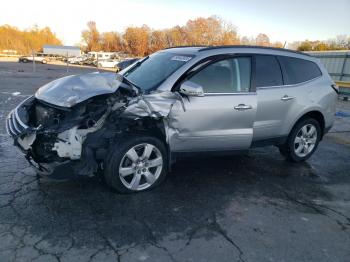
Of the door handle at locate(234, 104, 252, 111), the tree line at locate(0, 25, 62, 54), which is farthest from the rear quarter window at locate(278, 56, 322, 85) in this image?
the tree line at locate(0, 25, 62, 54)

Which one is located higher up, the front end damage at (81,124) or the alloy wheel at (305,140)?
the front end damage at (81,124)

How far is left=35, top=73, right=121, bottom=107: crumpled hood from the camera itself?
3576 millimetres

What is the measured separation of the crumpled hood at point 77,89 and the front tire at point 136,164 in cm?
66

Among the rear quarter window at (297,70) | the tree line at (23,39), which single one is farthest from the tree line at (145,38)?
the rear quarter window at (297,70)

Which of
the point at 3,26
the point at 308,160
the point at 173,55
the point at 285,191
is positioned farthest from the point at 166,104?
the point at 3,26

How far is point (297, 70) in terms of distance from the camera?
16.9 ft

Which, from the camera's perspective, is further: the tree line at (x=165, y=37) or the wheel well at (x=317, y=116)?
the tree line at (x=165, y=37)

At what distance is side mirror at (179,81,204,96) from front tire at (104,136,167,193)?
0.68 meters

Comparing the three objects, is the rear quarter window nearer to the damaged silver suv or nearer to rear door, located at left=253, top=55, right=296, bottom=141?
the damaged silver suv

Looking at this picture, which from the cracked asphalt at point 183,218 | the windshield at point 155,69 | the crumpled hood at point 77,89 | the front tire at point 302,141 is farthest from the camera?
the front tire at point 302,141

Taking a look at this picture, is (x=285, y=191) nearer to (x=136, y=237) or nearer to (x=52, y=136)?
(x=136, y=237)

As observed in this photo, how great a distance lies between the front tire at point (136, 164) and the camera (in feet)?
11.9

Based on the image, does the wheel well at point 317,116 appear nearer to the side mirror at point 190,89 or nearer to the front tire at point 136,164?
the side mirror at point 190,89

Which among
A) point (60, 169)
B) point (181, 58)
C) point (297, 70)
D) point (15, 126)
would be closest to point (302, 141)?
point (297, 70)
